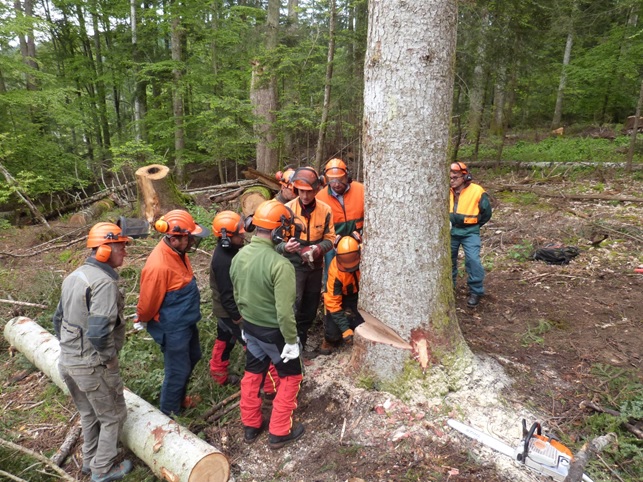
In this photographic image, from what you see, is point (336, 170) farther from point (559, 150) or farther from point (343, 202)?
point (559, 150)

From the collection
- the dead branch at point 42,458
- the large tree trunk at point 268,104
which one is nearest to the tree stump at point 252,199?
the large tree trunk at point 268,104

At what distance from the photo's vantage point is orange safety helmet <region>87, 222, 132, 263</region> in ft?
9.57

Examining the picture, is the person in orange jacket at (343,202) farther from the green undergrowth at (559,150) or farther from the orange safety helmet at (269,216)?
the green undergrowth at (559,150)

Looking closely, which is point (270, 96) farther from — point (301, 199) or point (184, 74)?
point (301, 199)

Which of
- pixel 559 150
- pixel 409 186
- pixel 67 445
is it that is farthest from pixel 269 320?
pixel 559 150

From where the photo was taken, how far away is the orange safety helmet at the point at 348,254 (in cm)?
379

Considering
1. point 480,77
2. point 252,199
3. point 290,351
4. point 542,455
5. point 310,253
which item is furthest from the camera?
point 480,77

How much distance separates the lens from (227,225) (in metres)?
3.67

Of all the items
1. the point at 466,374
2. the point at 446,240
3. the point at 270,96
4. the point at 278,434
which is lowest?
the point at 278,434

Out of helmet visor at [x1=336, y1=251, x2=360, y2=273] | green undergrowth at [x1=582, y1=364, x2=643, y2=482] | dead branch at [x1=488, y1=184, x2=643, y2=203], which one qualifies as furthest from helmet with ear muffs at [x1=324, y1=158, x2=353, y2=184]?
dead branch at [x1=488, y1=184, x2=643, y2=203]

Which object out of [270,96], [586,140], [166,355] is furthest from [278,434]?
[586,140]

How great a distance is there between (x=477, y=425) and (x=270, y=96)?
9.96 meters

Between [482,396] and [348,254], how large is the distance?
1.66 m

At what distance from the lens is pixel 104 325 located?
281cm
